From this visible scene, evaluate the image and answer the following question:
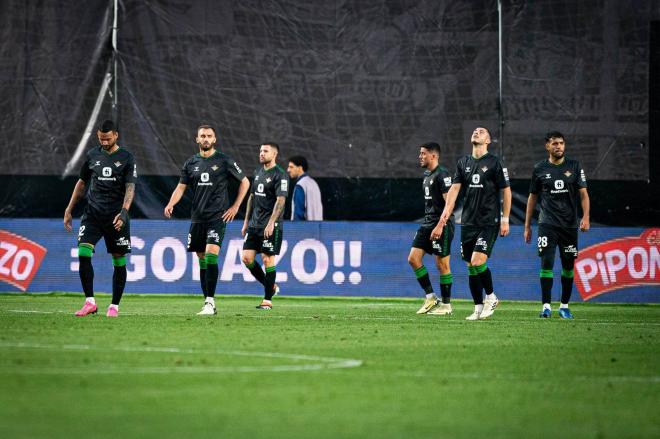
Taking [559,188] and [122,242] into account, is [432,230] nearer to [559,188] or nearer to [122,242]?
[559,188]

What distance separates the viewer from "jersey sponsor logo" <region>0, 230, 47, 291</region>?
19.5 metres

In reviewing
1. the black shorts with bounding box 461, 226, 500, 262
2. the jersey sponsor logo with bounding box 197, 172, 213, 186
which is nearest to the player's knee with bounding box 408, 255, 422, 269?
the black shorts with bounding box 461, 226, 500, 262

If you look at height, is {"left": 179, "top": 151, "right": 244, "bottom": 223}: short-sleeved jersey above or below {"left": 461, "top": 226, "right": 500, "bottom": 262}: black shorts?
above

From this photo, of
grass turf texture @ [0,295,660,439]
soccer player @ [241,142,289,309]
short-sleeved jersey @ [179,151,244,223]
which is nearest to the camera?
grass turf texture @ [0,295,660,439]

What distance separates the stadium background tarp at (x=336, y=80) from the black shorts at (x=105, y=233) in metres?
6.84

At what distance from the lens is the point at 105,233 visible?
43.8 ft

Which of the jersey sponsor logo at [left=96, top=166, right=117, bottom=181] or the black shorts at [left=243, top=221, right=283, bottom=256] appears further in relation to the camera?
the black shorts at [left=243, top=221, right=283, bottom=256]

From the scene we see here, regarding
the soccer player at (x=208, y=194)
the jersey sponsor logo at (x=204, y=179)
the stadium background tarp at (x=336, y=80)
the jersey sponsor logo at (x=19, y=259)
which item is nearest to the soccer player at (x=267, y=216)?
the soccer player at (x=208, y=194)

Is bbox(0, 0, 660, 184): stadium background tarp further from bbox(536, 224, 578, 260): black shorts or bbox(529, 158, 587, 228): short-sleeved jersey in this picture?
bbox(536, 224, 578, 260): black shorts

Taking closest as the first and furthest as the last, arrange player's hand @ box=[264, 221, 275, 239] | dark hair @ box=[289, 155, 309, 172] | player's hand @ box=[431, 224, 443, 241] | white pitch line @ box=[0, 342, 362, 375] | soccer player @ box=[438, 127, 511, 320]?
white pitch line @ box=[0, 342, 362, 375] < player's hand @ box=[431, 224, 443, 241] < soccer player @ box=[438, 127, 511, 320] < player's hand @ box=[264, 221, 275, 239] < dark hair @ box=[289, 155, 309, 172]

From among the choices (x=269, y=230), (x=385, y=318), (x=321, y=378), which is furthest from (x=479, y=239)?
(x=321, y=378)

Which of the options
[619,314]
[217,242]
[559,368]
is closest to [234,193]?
[217,242]

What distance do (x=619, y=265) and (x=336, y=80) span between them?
5277 millimetres

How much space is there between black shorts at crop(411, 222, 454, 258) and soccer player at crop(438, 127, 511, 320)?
2.24 ft
